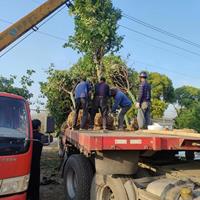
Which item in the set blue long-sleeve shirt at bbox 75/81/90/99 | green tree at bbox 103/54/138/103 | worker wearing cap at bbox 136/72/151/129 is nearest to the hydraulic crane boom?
blue long-sleeve shirt at bbox 75/81/90/99

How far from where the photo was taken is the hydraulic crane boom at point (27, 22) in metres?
13.3

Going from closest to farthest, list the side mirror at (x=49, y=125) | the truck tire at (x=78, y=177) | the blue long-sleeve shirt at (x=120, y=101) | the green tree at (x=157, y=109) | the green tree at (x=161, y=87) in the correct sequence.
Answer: the truck tire at (x=78, y=177) < the side mirror at (x=49, y=125) < the blue long-sleeve shirt at (x=120, y=101) < the green tree at (x=157, y=109) < the green tree at (x=161, y=87)

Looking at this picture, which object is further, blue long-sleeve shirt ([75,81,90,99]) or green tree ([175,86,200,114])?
green tree ([175,86,200,114])

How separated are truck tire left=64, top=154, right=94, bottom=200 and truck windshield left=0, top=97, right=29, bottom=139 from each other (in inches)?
51.3

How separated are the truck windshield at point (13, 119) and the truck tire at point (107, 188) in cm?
128

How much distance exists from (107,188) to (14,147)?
4.89 ft

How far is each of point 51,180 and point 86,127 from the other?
5.96ft

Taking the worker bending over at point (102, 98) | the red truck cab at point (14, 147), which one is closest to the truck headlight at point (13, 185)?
the red truck cab at point (14, 147)

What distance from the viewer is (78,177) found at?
6699 millimetres

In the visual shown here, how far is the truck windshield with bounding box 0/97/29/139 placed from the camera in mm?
5770

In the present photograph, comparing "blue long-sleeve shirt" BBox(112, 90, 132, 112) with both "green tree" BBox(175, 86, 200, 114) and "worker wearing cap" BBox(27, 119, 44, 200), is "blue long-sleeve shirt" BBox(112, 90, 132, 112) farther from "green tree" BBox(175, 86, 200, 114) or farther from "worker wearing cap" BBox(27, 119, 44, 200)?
"green tree" BBox(175, 86, 200, 114)

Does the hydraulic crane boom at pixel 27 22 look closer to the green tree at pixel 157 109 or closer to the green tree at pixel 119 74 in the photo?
the green tree at pixel 119 74

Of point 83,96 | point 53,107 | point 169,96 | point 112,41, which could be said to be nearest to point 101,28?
point 112,41

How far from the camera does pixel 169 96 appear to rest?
148 feet
